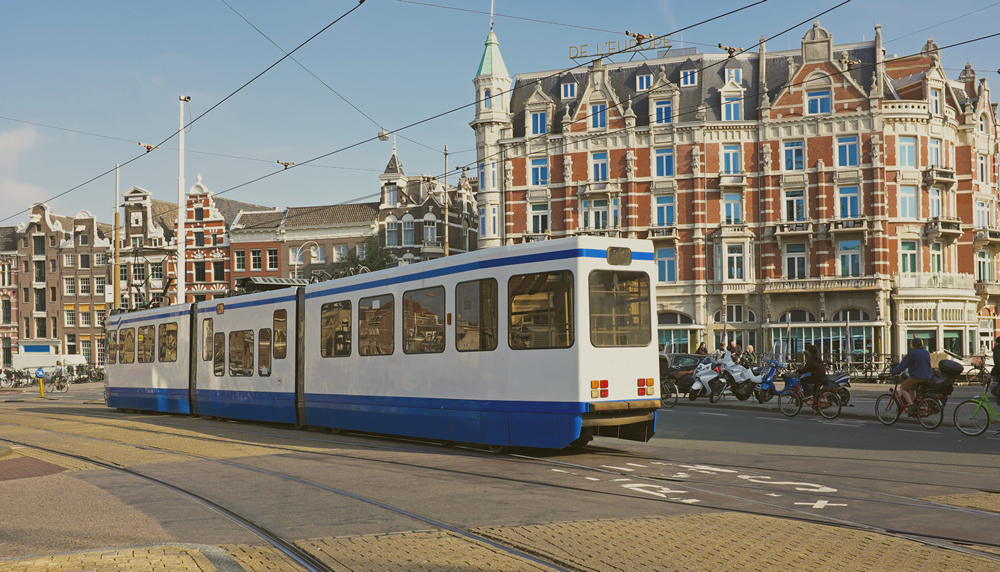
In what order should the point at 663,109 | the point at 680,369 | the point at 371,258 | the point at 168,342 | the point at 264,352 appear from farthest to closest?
the point at 371,258
the point at 663,109
the point at 680,369
the point at 168,342
the point at 264,352

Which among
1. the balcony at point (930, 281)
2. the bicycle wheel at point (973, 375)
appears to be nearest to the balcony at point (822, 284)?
the balcony at point (930, 281)

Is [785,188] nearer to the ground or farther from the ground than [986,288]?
farther from the ground

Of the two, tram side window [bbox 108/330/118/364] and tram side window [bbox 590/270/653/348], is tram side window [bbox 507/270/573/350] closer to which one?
tram side window [bbox 590/270/653/348]

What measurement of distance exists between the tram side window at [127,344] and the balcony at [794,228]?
32441 mm

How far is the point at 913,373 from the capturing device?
15.4 metres

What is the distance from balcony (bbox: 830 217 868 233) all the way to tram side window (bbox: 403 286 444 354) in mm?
35766

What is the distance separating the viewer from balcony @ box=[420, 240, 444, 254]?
195ft

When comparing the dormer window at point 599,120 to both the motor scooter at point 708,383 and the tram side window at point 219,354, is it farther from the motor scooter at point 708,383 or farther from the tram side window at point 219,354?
the tram side window at point 219,354

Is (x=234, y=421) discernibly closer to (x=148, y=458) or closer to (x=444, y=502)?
(x=148, y=458)

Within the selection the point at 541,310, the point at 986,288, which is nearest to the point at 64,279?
the point at 986,288

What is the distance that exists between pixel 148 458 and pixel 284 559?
7009 mm

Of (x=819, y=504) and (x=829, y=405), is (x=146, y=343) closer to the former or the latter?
(x=829, y=405)

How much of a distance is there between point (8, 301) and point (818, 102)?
224ft

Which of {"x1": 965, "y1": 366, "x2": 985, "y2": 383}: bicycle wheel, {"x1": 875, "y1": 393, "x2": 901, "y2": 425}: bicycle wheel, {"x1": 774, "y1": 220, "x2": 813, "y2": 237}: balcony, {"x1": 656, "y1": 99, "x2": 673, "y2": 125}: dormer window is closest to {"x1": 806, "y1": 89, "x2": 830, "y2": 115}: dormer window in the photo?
{"x1": 774, "y1": 220, "x2": 813, "y2": 237}: balcony
